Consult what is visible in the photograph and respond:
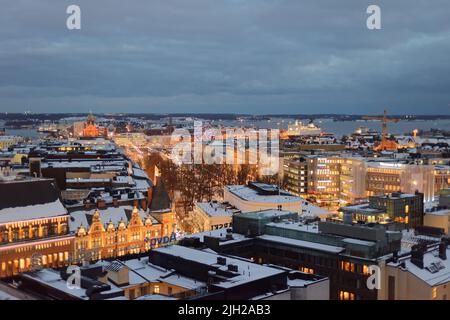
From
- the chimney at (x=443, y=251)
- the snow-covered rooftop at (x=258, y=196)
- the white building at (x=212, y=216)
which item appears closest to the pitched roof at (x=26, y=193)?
the white building at (x=212, y=216)

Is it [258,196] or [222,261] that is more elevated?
[222,261]

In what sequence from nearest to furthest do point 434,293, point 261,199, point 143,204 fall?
point 434,293 < point 143,204 < point 261,199

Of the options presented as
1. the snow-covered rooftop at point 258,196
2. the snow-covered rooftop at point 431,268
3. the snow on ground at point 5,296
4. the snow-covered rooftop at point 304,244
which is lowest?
the snow-covered rooftop at point 431,268

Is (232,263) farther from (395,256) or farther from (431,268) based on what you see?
(431,268)

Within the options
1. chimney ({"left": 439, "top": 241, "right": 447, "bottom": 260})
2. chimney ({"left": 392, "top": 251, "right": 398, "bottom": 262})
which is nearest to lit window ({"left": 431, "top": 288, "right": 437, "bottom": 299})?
chimney ({"left": 392, "top": 251, "right": 398, "bottom": 262})

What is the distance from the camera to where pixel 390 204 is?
170 ft

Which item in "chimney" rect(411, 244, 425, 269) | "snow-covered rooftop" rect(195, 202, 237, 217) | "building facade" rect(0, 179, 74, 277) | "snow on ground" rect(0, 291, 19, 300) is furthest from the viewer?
"snow-covered rooftop" rect(195, 202, 237, 217)

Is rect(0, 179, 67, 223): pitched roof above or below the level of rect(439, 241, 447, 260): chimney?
above

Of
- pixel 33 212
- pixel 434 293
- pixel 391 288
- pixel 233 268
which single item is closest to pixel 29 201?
pixel 33 212

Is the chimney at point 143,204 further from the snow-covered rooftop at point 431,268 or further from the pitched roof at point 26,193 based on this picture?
the snow-covered rooftop at point 431,268

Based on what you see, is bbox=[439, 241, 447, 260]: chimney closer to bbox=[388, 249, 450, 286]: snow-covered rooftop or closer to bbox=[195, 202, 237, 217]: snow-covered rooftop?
bbox=[388, 249, 450, 286]: snow-covered rooftop

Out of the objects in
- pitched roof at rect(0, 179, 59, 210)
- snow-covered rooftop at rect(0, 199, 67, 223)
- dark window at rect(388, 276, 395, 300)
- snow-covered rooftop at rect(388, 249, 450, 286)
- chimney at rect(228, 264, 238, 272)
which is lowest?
dark window at rect(388, 276, 395, 300)
